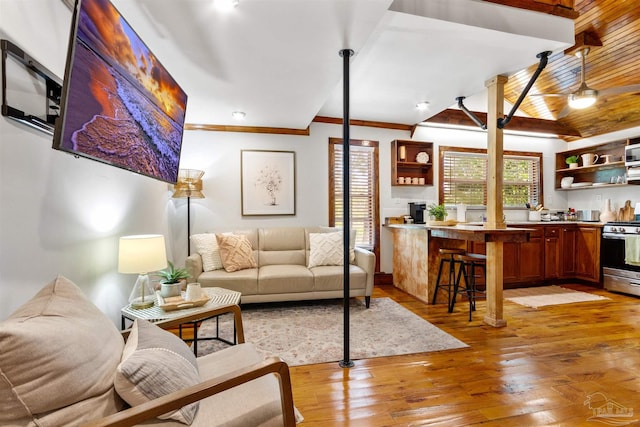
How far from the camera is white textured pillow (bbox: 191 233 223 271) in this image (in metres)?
3.47

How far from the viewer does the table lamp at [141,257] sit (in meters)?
2.00

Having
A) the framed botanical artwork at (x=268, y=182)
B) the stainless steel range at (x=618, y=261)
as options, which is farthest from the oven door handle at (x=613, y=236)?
the framed botanical artwork at (x=268, y=182)

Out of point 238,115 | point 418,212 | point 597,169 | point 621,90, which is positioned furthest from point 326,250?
point 597,169

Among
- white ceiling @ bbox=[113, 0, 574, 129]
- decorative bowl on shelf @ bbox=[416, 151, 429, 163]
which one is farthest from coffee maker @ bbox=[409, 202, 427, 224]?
white ceiling @ bbox=[113, 0, 574, 129]

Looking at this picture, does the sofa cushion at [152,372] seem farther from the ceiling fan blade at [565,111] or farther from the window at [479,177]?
the window at [479,177]

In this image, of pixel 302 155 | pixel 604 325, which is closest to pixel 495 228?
pixel 604 325

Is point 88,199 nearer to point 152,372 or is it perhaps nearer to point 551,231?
point 152,372

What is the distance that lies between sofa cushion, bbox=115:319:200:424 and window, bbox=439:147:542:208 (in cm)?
449

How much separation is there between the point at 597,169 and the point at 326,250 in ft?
15.6

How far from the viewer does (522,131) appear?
4934 mm

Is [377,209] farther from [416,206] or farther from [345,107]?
[345,107]

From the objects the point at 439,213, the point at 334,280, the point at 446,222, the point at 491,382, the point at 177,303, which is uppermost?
the point at 439,213

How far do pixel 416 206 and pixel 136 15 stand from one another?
12.7 feet

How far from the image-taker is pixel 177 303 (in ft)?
6.57
